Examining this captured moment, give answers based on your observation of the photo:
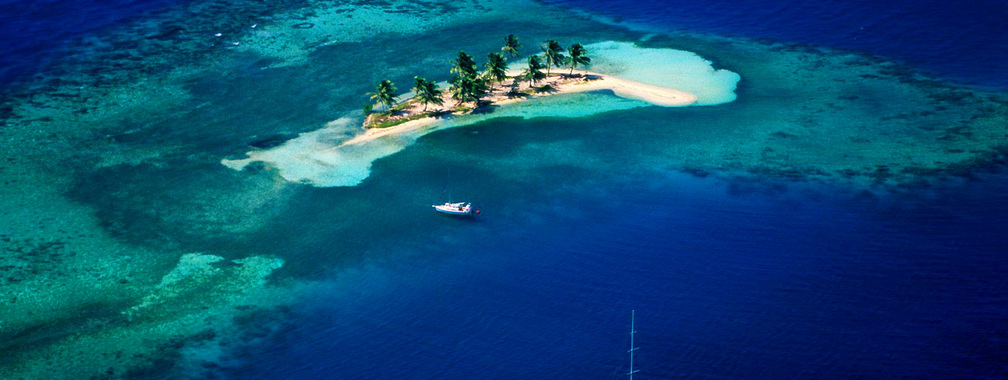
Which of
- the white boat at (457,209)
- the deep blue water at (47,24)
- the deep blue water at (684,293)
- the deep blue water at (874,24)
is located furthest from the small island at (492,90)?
the deep blue water at (47,24)

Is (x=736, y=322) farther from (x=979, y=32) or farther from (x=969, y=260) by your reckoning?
(x=979, y=32)

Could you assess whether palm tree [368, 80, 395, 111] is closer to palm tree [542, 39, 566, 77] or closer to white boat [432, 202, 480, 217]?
palm tree [542, 39, 566, 77]

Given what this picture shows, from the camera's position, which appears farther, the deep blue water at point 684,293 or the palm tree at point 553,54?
the palm tree at point 553,54

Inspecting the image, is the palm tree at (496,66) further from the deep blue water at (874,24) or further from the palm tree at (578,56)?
the deep blue water at (874,24)

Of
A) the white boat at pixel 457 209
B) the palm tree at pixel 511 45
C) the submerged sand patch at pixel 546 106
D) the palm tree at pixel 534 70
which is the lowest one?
the white boat at pixel 457 209

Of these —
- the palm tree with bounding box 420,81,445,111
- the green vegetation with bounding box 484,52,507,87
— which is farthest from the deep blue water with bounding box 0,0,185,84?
the green vegetation with bounding box 484,52,507,87

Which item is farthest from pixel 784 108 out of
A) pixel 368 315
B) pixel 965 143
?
pixel 368 315
